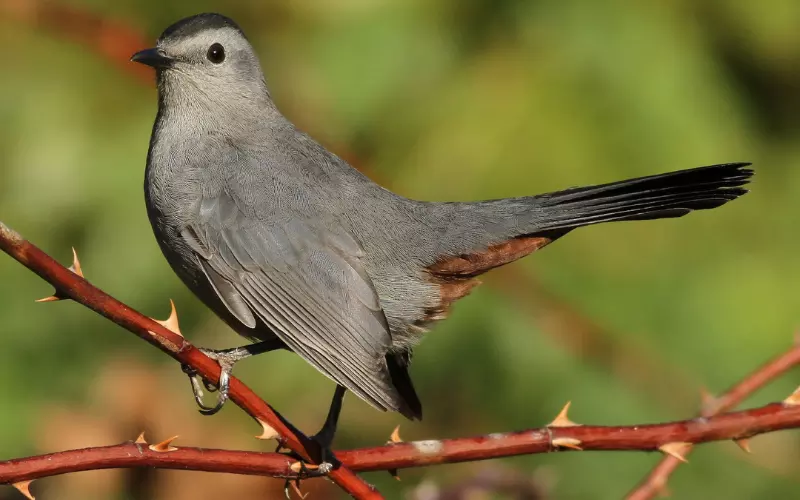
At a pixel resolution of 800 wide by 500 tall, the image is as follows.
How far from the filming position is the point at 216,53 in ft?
11.1

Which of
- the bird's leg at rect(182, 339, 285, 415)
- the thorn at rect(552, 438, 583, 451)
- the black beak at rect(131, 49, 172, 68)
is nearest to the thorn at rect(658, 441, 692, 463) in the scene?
the thorn at rect(552, 438, 583, 451)

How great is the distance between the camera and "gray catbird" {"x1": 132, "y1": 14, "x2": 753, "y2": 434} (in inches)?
110

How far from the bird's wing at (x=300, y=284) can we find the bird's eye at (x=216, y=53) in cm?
52

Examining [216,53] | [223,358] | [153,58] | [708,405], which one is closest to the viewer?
[708,405]

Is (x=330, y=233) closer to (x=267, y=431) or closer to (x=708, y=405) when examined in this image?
(x=267, y=431)

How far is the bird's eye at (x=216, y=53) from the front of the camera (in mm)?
3352

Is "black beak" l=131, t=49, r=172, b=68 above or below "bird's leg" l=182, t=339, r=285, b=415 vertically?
above

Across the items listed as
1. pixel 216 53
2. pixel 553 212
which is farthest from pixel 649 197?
pixel 216 53

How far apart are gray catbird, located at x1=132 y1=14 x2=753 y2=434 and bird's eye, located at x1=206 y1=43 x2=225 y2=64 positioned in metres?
0.08

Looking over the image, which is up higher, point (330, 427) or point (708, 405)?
point (708, 405)

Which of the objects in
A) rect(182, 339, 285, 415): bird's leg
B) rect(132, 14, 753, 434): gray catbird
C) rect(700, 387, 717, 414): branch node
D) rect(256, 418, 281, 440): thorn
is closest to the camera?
rect(256, 418, 281, 440): thorn

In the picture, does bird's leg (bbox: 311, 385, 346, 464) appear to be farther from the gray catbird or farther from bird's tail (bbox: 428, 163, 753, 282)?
bird's tail (bbox: 428, 163, 753, 282)

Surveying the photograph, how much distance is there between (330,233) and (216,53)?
0.77 meters

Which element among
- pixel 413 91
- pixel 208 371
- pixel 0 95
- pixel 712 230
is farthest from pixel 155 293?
pixel 712 230
